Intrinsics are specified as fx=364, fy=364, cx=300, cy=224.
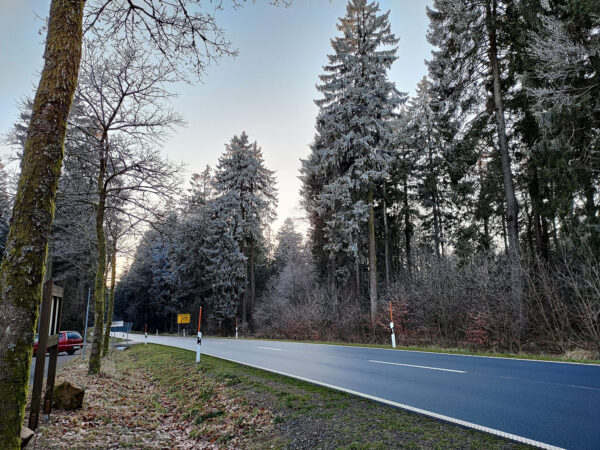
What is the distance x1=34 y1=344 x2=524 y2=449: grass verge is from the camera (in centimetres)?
→ 446

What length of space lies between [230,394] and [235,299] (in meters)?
28.8

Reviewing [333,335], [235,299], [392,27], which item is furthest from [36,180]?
[235,299]

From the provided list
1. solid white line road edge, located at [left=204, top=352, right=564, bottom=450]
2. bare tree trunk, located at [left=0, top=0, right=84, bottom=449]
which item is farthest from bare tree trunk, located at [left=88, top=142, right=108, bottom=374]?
bare tree trunk, located at [left=0, top=0, right=84, bottom=449]

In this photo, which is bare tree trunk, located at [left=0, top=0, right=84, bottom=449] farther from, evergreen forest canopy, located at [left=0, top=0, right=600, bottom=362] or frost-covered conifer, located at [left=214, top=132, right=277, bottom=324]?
frost-covered conifer, located at [left=214, top=132, right=277, bottom=324]

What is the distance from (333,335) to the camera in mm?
22156

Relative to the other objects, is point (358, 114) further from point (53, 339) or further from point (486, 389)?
point (53, 339)

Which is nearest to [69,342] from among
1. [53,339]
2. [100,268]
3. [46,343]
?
[100,268]

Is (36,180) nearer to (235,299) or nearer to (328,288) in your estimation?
(328,288)

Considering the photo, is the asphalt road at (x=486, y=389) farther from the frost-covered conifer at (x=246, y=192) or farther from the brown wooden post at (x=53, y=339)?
the frost-covered conifer at (x=246, y=192)

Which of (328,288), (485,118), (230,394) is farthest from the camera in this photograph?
(328,288)

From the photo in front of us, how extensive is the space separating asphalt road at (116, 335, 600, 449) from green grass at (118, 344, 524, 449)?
0.41 metres

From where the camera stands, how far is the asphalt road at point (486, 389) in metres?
4.41

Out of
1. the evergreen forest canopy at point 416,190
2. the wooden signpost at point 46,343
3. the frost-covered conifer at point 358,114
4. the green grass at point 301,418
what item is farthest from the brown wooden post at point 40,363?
the frost-covered conifer at point 358,114

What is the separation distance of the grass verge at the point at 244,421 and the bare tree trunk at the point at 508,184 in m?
9.79
